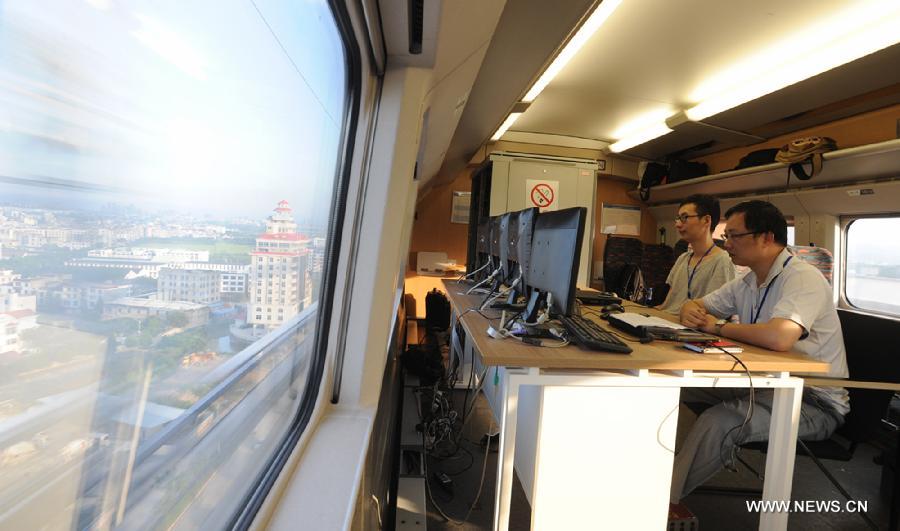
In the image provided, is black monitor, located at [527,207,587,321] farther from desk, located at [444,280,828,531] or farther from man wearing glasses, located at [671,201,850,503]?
man wearing glasses, located at [671,201,850,503]

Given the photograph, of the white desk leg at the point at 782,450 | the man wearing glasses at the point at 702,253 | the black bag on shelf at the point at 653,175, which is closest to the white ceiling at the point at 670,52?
the man wearing glasses at the point at 702,253

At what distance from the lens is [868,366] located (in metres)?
2.09

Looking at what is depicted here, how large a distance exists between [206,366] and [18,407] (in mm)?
374

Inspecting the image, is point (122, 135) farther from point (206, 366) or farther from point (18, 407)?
point (206, 366)

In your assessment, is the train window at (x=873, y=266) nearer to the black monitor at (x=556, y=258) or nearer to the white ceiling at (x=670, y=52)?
the white ceiling at (x=670, y=52)

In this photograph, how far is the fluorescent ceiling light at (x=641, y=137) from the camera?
4773 mm

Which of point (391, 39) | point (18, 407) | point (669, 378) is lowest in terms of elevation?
point (669, 378)

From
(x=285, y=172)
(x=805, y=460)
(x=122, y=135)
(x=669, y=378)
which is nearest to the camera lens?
(x=122, y=135)

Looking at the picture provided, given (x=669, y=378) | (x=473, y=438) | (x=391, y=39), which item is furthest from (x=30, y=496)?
(x=473, y=438)

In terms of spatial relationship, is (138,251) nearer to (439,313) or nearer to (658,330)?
(658,330)

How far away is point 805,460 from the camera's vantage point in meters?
2.96

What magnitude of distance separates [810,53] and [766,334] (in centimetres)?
230

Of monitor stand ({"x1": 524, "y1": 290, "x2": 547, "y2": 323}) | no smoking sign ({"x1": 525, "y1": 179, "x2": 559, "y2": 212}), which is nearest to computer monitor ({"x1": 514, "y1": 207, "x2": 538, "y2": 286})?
monitor stand ({"x1": 524, "y1": 290, "x2": 547, "y2": 323})

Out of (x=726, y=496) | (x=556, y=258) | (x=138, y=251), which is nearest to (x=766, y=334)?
(x=556, y=258)
